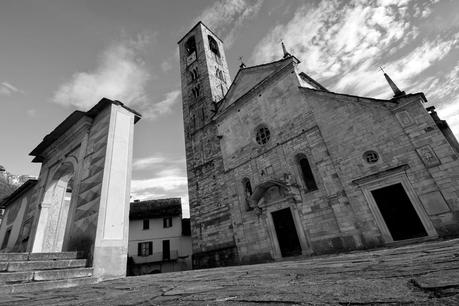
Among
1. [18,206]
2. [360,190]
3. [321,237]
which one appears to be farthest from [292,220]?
[18,206]

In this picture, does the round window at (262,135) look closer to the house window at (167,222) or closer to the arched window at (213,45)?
the arched window at (213,45)

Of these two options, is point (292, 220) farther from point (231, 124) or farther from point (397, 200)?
point (231, 124)

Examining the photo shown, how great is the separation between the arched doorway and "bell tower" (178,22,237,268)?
27.2 ft

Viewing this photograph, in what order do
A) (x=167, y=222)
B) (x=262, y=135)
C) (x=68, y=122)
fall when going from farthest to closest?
(x=167, y=222) → (x=262, y=135) → (x=68, y=122)

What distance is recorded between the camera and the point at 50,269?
4023mm

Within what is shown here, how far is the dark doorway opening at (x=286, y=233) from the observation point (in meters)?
10.8

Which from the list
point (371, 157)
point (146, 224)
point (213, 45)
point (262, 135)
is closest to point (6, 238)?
point (146, 224)

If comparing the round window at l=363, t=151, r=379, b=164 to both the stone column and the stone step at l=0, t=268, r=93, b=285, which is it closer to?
the stone column

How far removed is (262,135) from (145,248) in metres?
18.7

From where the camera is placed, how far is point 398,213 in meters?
8.55

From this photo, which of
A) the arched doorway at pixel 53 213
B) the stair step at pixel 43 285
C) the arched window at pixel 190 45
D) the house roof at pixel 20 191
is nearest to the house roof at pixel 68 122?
the arched doorway at pixel 53 213

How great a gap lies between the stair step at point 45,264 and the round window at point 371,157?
1023cm

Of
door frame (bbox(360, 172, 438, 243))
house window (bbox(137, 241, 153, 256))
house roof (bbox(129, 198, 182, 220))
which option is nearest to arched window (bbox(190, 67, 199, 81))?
house roof (bbox(129, 198, 182, 220))

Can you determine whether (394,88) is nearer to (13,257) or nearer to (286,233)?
(286,233)
